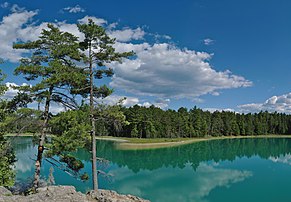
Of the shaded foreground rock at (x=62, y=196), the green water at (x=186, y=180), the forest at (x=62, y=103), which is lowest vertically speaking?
the green water at (x=186, y=180)

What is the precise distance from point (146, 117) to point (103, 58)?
218 feet

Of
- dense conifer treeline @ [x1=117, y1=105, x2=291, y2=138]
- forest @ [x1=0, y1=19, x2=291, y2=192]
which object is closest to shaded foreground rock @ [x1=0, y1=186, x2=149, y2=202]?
forest @ [x1=0, y1=19, x2=291, y2=192]

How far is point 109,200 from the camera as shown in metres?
12.8

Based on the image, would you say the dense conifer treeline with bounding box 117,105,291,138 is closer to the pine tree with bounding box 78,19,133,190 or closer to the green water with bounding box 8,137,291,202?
the green water with bounding box 8,137,291,202

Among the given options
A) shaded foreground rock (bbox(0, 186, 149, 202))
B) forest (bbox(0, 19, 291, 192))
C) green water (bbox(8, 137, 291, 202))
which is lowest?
green water (bbox(8, 137, 291, 202))

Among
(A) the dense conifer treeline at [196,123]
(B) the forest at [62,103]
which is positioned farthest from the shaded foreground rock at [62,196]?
(A) the dense conifer treeline at [196,123]

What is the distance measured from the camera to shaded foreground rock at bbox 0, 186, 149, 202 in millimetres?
11336

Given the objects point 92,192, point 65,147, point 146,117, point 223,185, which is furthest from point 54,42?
point 146,117

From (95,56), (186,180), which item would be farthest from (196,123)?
(95,56)

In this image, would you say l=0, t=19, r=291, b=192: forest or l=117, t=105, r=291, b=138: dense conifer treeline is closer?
l=0, t=19, r=291, b=192: forest

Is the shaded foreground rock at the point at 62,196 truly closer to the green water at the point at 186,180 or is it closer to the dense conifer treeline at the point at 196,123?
the green water at the point at 186,180

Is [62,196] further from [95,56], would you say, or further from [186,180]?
[186,180]

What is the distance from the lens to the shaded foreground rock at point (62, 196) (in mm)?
11336

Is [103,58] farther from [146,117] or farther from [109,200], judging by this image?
[146,117]
